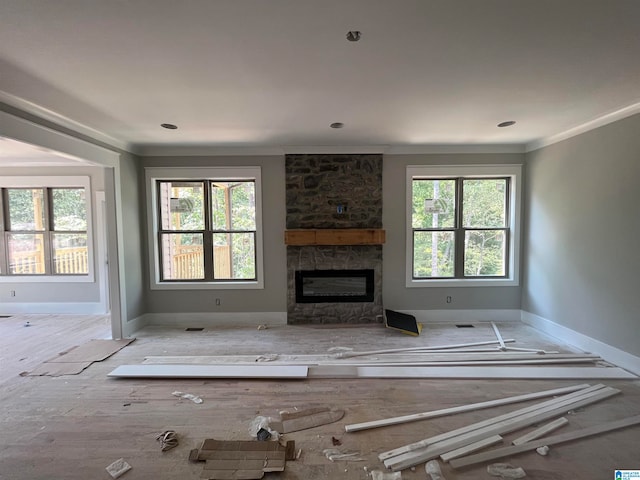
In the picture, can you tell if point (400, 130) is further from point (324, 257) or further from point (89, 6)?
point (89, 6)

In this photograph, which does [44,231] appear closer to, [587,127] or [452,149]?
[452,149]

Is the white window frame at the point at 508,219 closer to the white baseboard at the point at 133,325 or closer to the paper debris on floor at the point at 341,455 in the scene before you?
the paper debris on floor at the point at 341,455

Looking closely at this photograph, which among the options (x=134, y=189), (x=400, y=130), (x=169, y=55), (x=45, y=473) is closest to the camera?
(x=45, y=473)

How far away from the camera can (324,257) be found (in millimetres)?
4723

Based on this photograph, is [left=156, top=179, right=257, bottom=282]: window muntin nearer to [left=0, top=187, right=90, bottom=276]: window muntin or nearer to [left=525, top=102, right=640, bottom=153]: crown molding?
[left=0, top=187, right=90, bottom=276]: window muntin

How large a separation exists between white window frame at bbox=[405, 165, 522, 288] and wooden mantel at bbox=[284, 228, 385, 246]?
1.99 feet

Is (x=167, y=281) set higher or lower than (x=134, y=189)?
lower

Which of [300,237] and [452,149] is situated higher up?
[452,149]

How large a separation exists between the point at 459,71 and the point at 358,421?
9.23ft

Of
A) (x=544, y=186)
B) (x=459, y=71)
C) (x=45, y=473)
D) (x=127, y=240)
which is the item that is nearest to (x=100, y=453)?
(x=45, y=473)

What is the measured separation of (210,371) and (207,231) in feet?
7.88

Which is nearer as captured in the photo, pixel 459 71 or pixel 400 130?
pixel 459 71

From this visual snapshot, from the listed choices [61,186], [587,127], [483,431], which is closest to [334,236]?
[483,431]

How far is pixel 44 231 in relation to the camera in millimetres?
5375
